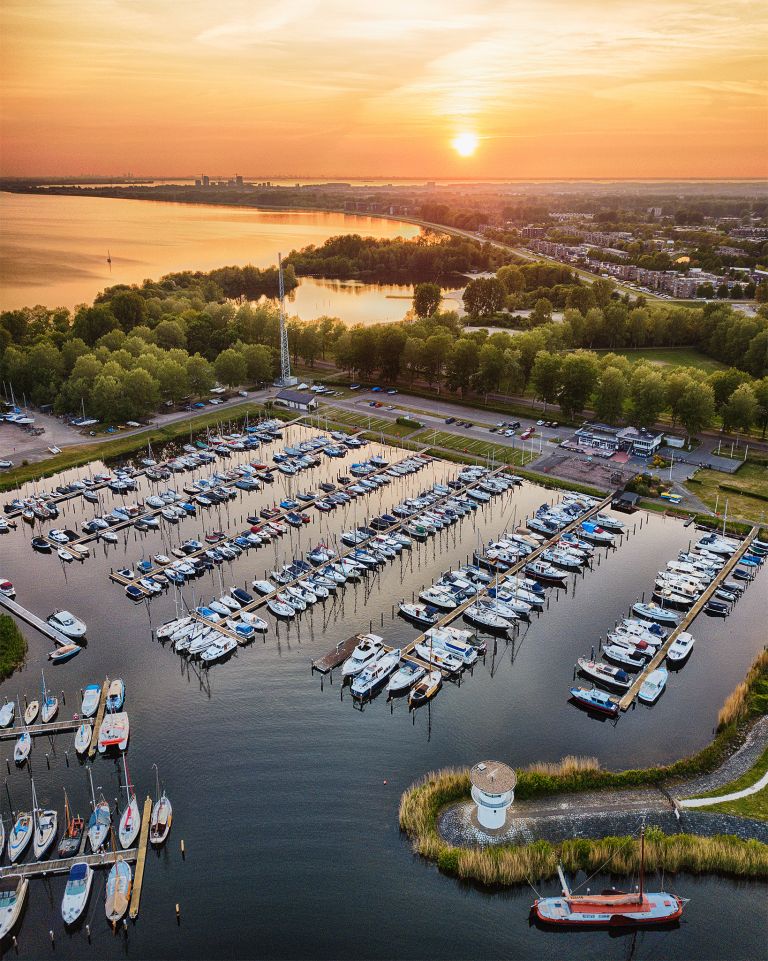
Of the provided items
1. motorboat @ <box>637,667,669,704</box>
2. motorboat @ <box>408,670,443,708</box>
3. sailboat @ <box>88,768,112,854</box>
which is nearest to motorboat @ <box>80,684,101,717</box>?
sailboat @ <box>88,768,112,854</box>

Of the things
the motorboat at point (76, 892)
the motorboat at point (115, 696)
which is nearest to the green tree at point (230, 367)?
the motorboat at point (115, 696)

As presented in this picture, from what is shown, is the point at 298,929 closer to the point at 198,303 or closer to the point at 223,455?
the point at 223,455

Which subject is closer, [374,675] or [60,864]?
[60,864]

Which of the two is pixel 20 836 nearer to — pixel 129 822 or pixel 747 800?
pixel 129 822

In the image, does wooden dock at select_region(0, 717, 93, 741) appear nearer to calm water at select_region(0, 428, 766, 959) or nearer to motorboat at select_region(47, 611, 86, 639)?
calm water at select_region(0, 428, 766, 959)

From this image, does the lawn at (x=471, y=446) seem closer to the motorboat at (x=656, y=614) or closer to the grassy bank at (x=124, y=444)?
the grassy bank at (x=124, y=444)

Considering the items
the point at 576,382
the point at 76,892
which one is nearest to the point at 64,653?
the point at 76,892
